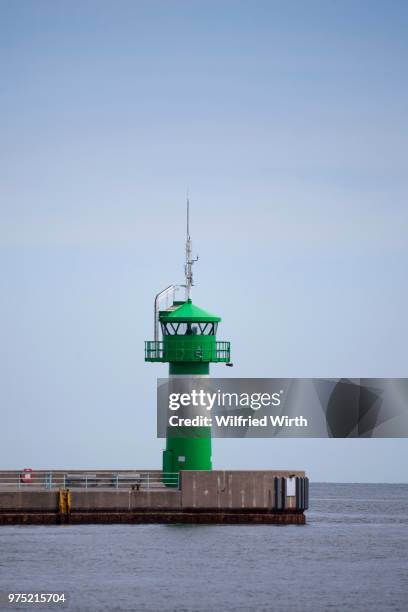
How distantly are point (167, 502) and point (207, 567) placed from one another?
7.72 metres

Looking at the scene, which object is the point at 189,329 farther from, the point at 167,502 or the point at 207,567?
the point at 207,567

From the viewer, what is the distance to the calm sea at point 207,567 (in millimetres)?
54031

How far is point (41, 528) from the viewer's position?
225 ft

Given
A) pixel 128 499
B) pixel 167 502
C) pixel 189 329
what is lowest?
pixel 167 502

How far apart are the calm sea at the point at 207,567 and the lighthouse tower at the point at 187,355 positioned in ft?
Answer: 9.97

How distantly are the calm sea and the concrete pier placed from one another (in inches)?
22.2

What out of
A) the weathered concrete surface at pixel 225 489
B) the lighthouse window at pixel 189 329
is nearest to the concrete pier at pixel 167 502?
the weathered concrete surface at pixel 225 489

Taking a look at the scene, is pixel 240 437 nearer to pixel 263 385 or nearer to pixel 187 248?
pixel 263 385

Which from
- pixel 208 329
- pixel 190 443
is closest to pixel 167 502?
pixel 190 443

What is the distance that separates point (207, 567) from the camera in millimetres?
60969

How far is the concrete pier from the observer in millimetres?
68125

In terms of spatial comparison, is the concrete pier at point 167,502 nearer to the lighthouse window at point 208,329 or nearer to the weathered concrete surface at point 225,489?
the weathered concrete surface at point 225,489

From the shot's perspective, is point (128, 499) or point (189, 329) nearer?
point (128, 499)

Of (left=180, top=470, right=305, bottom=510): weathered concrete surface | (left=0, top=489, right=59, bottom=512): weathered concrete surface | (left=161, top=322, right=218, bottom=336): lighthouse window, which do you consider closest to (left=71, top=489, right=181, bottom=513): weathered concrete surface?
(left=180, top=470, right=305, bottom=510): weathered concrete surface
